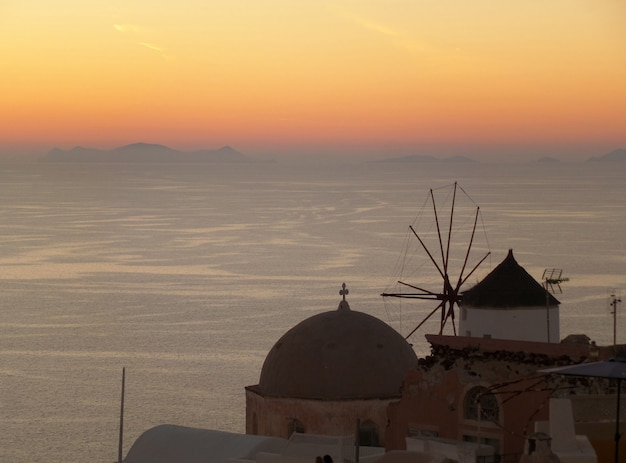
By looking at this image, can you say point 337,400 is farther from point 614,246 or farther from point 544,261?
point 614,246

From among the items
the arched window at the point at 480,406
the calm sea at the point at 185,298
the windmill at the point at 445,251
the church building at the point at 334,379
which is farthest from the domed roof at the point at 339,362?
the windmill at the point at 445,251

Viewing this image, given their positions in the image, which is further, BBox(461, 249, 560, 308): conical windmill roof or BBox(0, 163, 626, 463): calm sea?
BBox(0, 163, 626, 463): calm sea

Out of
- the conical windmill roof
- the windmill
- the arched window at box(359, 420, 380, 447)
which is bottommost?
the arched window at box(359, 420, 380, 447)

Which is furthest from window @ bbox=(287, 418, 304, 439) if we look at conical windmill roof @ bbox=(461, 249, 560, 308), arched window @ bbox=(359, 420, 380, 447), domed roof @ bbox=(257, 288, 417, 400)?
conical windmill roof @ bbox=(461, 249, 560, 308)

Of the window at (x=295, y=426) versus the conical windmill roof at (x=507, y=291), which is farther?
the conical windmill roof at (x=507, y=291)

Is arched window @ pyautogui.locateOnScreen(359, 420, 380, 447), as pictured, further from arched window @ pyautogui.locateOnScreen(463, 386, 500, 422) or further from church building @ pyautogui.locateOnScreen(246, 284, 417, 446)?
arched window @ pyautogui.locateOnScreen(463, 386, 500, 422)

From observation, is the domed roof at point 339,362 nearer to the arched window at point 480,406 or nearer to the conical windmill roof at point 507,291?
the arched window at point 480,406

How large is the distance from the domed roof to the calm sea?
99.7 ft

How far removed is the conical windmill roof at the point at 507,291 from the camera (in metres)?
36.0

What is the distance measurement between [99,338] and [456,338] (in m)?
64.4

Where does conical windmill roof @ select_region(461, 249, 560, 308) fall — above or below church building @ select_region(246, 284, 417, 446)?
above

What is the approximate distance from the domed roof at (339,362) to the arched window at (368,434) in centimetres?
→ 63

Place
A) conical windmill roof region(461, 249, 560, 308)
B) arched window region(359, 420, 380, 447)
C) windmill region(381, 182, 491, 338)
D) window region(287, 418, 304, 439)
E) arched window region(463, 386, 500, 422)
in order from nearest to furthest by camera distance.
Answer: arched window region(463, 386, 500, 422) < arched window region(359, 420, 380, 447) < window region(287, 418, 304, 439) < conical windmill roof region(461, 249, 560, 308) < windmill region(381, 182, 491, 338)

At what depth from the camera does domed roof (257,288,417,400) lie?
30656 mm
